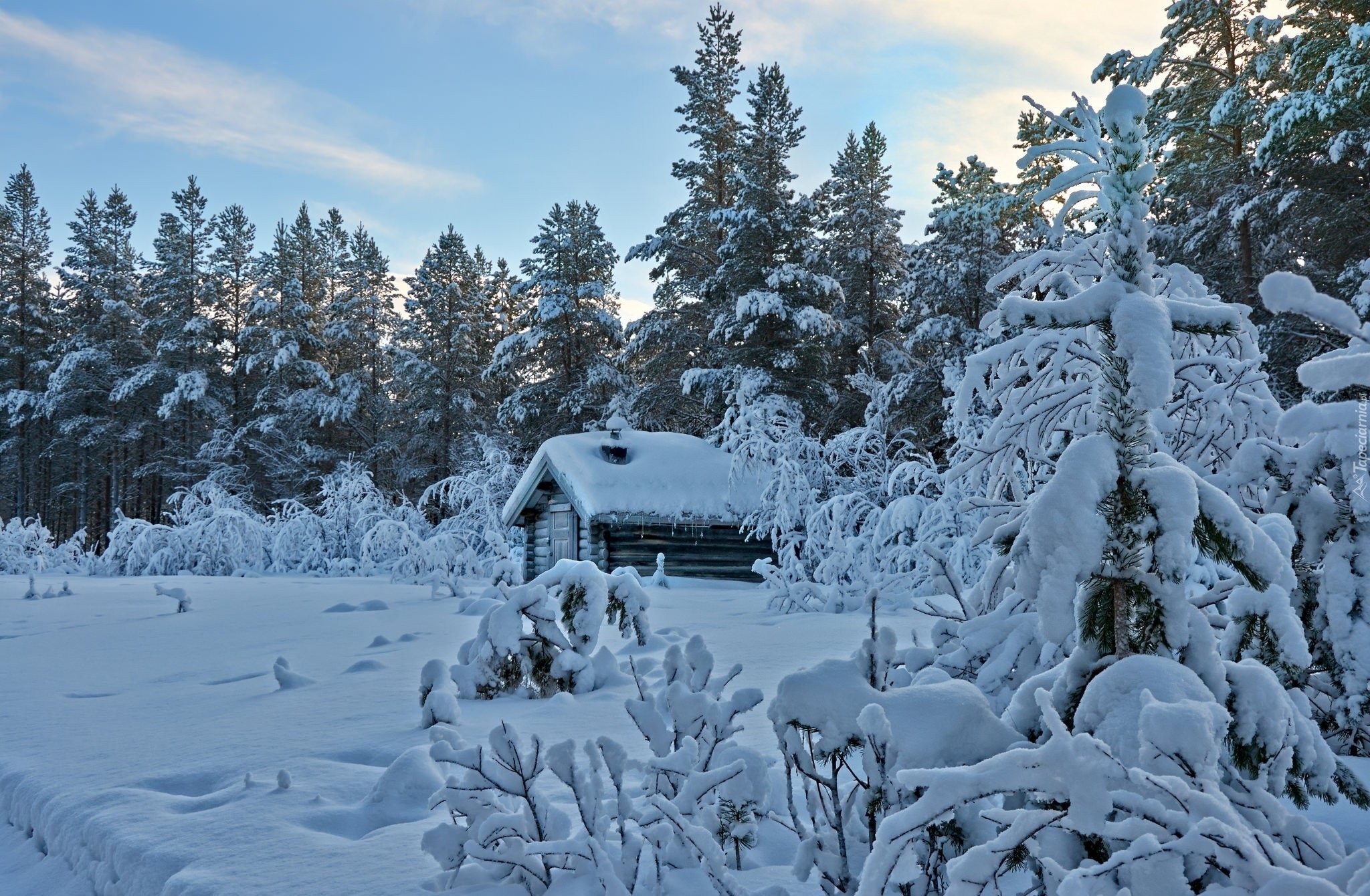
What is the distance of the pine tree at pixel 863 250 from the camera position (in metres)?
30.0

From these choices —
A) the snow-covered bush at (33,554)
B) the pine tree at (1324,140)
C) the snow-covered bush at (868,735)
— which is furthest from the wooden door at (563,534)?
the snow-covered bush at (868,735)

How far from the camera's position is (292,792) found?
363cm

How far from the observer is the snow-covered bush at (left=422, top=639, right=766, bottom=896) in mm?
2494

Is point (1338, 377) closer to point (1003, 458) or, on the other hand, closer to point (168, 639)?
point (1003, 458)

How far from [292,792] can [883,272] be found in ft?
97.4

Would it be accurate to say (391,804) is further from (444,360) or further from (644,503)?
(444,360)

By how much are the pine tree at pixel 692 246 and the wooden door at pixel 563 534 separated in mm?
10245

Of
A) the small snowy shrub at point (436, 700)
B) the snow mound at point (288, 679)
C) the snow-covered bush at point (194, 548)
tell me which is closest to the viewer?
the small snowy shrub at point (436, 700)

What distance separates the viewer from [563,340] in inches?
1298

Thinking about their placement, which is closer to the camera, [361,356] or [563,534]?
[563,534]

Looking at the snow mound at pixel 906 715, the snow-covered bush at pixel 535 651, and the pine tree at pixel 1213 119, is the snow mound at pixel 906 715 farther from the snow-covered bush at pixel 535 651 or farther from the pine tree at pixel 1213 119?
the pine tree at pixel 1213 119

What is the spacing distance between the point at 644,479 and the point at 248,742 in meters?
14.0

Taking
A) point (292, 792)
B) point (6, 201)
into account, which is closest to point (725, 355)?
point (292, 792)

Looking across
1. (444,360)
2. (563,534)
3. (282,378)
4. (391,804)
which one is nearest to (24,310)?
(282,378)
